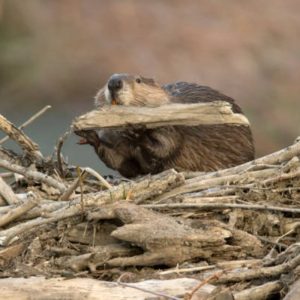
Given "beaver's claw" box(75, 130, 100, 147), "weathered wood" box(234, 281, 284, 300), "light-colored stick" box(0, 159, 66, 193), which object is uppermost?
"beaver's claw" box(75, 130, 100, 147)

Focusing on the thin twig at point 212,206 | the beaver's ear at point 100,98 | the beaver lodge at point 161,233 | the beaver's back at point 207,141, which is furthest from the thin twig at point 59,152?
the thin twig at point 212,206

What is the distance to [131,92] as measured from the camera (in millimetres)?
A: 4746

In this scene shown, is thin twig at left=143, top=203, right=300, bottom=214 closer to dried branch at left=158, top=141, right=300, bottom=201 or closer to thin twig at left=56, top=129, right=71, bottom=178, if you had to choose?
dried branch at left=158, top=141, right=300, bottom=201

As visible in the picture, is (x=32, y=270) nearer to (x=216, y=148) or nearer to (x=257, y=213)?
(x=257, y=213)

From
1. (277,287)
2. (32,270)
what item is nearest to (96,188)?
(32,270)

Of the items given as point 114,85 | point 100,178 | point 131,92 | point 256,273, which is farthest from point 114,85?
point 256,273

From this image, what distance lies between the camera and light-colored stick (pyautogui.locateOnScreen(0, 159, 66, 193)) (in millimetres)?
4516

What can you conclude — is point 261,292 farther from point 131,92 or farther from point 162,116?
point 131,92

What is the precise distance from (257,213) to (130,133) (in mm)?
652

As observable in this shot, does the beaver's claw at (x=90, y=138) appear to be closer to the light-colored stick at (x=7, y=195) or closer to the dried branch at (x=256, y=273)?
the light-colored stick at (x=7, y=195)

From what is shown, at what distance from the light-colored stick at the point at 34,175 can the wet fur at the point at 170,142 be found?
260mm

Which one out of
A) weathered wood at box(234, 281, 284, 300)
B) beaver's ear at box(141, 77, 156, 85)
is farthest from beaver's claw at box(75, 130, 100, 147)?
weathered wood at box(234, 281, 284, 300)

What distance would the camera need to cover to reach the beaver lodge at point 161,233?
3.76 metres

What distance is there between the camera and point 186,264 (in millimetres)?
3938
